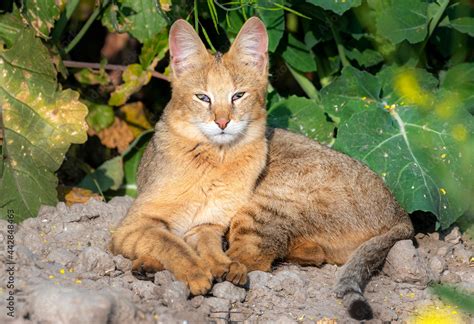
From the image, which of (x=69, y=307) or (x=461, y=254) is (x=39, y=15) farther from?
(x=461, y=254)

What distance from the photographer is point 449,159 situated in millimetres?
6594

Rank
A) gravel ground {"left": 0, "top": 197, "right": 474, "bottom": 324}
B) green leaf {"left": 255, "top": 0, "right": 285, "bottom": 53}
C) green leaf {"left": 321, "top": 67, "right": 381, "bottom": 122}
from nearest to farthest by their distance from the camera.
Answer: gravel ground {"left": 0, "top": 197, "right": 474, "bottom": 324} → green leaf {"left": 321, "top": 67, "right": 381, "bottom": 122} → green leaf {"left": 255, "top": 0, "right": 285, "bottom": 53}

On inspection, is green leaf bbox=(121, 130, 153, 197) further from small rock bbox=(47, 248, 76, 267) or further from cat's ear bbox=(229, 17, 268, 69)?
small rock bbox=(47, 248, 76, 267)

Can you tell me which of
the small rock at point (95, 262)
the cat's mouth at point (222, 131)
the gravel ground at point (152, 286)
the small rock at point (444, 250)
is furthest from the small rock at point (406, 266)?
the small rock at point (95, 262)

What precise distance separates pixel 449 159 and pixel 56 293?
3454 mm

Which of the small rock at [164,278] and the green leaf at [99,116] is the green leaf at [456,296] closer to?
the small rock at [164,278]

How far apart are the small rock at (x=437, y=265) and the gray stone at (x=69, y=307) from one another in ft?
8.39

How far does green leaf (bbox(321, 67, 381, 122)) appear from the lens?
716 cm

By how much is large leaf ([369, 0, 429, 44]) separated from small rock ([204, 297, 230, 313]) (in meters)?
3.22

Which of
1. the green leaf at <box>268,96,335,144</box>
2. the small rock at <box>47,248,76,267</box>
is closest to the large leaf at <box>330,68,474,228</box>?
the green leaf at <box>268,96,335,144</box>

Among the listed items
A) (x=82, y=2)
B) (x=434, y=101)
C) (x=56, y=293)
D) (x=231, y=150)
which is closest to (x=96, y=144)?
(x=82, y=2)

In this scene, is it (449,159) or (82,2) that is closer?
(449,159)

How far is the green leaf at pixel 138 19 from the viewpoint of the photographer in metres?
7.34

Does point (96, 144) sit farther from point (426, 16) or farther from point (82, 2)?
point (426, 16)
